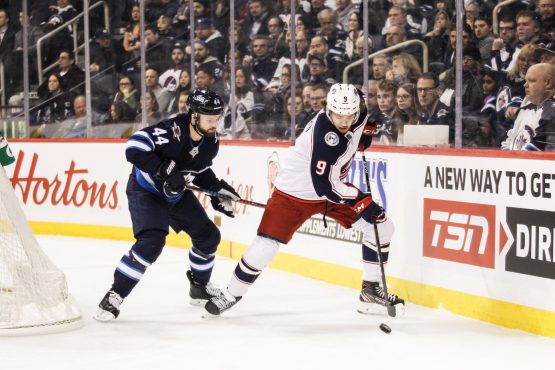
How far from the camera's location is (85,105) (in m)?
8.71

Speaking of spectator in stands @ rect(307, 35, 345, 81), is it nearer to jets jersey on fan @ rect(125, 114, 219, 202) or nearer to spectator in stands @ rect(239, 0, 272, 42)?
spectator in stands @ rect(239, 0, 272, 42)

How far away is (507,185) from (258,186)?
2.51m

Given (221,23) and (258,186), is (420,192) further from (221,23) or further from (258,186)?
(221,23)

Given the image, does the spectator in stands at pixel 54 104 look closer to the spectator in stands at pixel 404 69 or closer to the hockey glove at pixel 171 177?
the spectator in stands at pixel 404 69

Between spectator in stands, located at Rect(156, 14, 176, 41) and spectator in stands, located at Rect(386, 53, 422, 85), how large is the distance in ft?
8.79

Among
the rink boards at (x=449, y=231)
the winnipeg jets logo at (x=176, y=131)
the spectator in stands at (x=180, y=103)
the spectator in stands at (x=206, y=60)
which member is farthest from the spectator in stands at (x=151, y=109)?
the winnipeg jets logo at (x=176, y=131)

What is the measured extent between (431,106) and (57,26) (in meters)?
4.41

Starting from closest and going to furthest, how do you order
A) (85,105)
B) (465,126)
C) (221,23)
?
(465,126) → (221,23) → (85,105)

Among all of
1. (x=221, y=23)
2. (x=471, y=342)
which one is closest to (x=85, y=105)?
(x=221, y=23)

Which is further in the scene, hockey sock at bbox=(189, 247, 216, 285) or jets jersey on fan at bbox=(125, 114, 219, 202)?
hockey sock at bbox=(189, 247, 216, 285)

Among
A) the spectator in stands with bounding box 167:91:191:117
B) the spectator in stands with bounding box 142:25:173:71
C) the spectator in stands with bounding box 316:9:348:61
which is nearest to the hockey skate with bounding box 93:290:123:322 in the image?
the spectator in stands with bounding box 316:9:348:61

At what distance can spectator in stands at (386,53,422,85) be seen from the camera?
5938 millimetres

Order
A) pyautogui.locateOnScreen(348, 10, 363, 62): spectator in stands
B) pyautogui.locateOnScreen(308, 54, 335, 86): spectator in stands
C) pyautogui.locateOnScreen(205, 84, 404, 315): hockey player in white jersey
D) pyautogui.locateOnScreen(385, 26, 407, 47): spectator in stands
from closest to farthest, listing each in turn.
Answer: pyautogui.locateOnScreen(205, 84, 404, 315): hockey player in white jersey → pyautogui.locateOnScreen(385, 26, 407, 47): spectator in stands → pyautogui.locateOnScreen(348, 10, 363, 62): spectator in stands → pyautogui.locateOnScreen(308, 54, 335, 86): spectator in stands

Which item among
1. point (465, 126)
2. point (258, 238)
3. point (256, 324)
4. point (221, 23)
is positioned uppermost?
point (221, 23)
